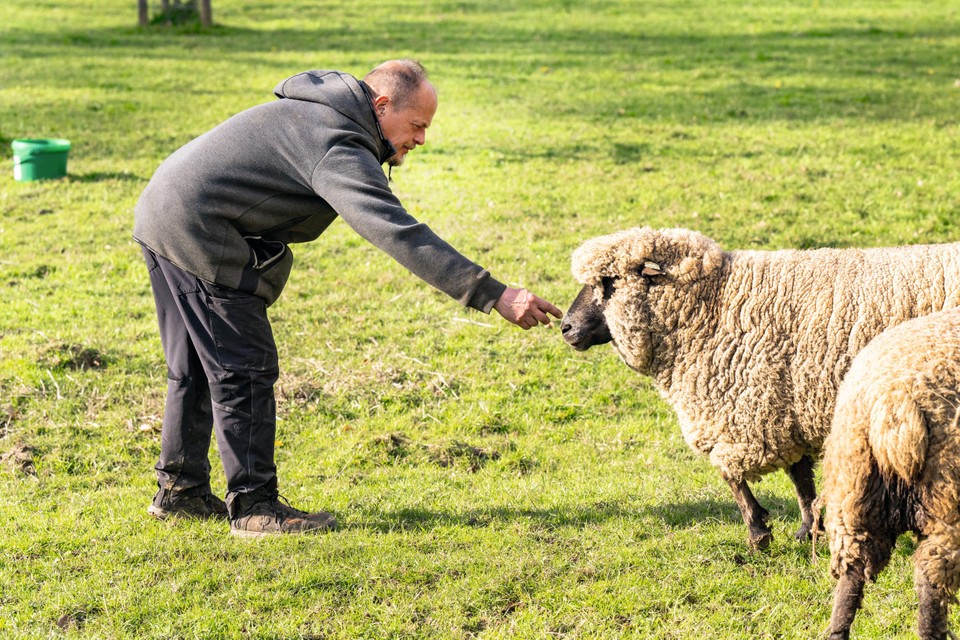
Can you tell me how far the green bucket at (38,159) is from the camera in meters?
12.0

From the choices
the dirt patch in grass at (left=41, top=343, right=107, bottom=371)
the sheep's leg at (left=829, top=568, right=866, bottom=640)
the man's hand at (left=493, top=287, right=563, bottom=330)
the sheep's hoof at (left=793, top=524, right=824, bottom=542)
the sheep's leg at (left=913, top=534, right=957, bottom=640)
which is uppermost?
the man's hand at (left=493, top=287, right=563, bottom=330)

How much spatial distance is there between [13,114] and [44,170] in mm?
4216

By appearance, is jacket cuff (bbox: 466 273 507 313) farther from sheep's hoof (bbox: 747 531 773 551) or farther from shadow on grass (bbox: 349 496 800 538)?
sheep's hoof (bbox: 747 531 773 551)

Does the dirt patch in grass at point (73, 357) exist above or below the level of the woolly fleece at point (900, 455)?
below

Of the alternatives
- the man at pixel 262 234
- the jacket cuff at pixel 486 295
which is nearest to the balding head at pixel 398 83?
the man at pixel 262 234

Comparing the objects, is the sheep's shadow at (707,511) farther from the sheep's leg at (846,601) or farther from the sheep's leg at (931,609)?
the sheep's leg at (931,609)

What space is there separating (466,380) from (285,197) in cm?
292

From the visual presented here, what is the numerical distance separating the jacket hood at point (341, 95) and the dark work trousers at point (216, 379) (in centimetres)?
103

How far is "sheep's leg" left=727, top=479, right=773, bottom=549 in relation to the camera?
4.95m

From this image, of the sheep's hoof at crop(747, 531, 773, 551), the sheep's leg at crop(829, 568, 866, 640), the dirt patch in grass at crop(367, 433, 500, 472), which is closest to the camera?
the sheep's leg at crop(829, 568, 866, 640)

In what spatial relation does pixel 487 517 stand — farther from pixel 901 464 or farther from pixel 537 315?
pixel 901 464

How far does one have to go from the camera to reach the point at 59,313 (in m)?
8.27

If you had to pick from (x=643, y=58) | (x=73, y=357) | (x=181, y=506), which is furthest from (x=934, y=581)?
(x=643, y=58)

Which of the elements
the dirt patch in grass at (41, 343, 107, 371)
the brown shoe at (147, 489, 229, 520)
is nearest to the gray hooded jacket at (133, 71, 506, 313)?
the brown shoe at (147, 489, 229, 520)
